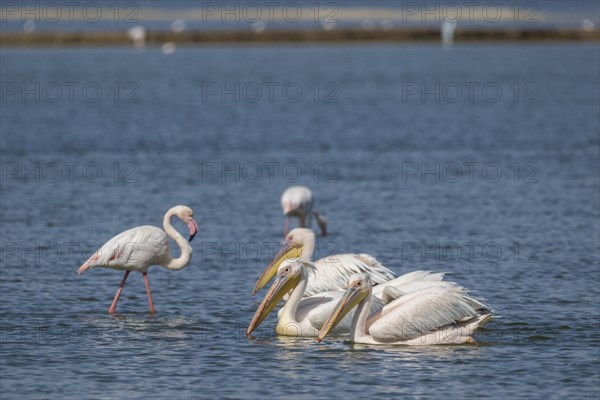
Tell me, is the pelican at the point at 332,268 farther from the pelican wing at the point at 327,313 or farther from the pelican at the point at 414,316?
the pelican at the point at 414,316

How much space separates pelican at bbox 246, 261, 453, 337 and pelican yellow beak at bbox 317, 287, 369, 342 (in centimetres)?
29

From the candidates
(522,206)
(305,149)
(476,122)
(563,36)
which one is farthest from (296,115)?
(563,36)

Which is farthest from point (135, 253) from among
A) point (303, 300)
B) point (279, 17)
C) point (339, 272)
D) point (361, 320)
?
point (279, 17)

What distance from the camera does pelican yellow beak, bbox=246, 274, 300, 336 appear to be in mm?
12664

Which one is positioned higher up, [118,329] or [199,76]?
[199,76]

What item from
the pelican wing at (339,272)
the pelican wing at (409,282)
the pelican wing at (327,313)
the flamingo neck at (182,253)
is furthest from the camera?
the flamingo neck at (182,253)

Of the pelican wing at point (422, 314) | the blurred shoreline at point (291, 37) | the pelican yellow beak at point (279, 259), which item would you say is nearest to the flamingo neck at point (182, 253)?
the pelican yellow beak at point (279, 259)

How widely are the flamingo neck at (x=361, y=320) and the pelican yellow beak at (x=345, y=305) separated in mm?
56

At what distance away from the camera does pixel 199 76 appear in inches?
2301

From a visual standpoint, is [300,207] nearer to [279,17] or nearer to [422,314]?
[422,314]

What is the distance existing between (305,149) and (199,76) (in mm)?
29791

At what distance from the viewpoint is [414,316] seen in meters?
11.8

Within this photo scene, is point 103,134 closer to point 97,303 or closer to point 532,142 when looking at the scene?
point 532,142

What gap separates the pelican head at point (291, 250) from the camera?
Result: 1380cm
